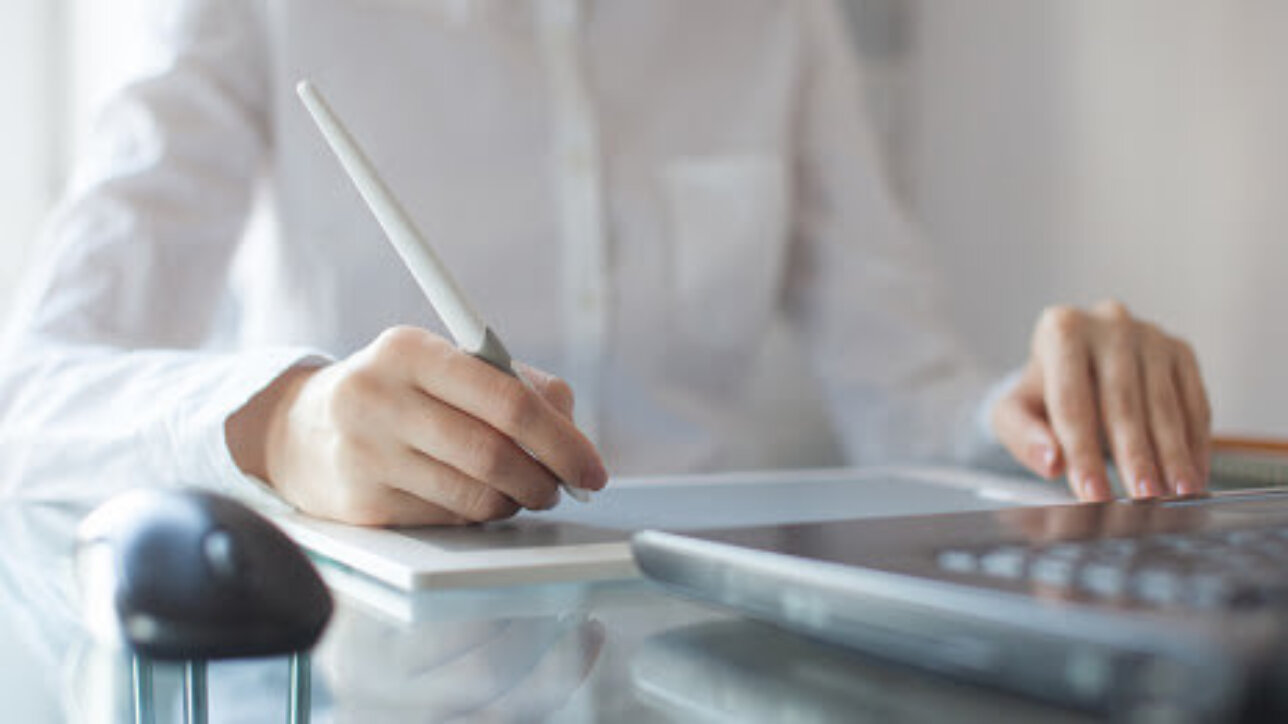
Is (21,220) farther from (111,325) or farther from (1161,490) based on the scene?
(1161,490)

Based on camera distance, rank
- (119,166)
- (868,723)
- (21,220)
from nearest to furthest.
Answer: (868,723) < (119,166) < (21,220)

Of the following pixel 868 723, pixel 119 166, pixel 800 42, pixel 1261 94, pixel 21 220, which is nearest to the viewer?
pixel 868 723

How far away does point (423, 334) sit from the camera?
1.38 ft

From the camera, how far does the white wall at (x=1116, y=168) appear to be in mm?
869

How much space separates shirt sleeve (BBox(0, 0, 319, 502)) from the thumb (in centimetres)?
35

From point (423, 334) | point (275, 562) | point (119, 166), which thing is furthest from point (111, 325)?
point (275, 562)

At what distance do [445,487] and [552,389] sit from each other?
0.19ft

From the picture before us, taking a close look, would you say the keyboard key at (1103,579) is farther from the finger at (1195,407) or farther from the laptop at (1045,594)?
the finger at (1195,407)

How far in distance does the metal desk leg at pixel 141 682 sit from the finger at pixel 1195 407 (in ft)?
1.47

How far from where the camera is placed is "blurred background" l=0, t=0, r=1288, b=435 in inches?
34.4

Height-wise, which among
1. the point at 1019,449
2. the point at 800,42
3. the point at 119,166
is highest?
the point at 800,42

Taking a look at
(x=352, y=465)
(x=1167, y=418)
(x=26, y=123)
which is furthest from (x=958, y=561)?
(x=26, y=123)

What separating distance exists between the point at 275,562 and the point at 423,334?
17 centimetres

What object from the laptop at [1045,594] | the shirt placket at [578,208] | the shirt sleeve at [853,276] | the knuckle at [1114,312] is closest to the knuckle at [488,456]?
the laptop at [1045,594]
